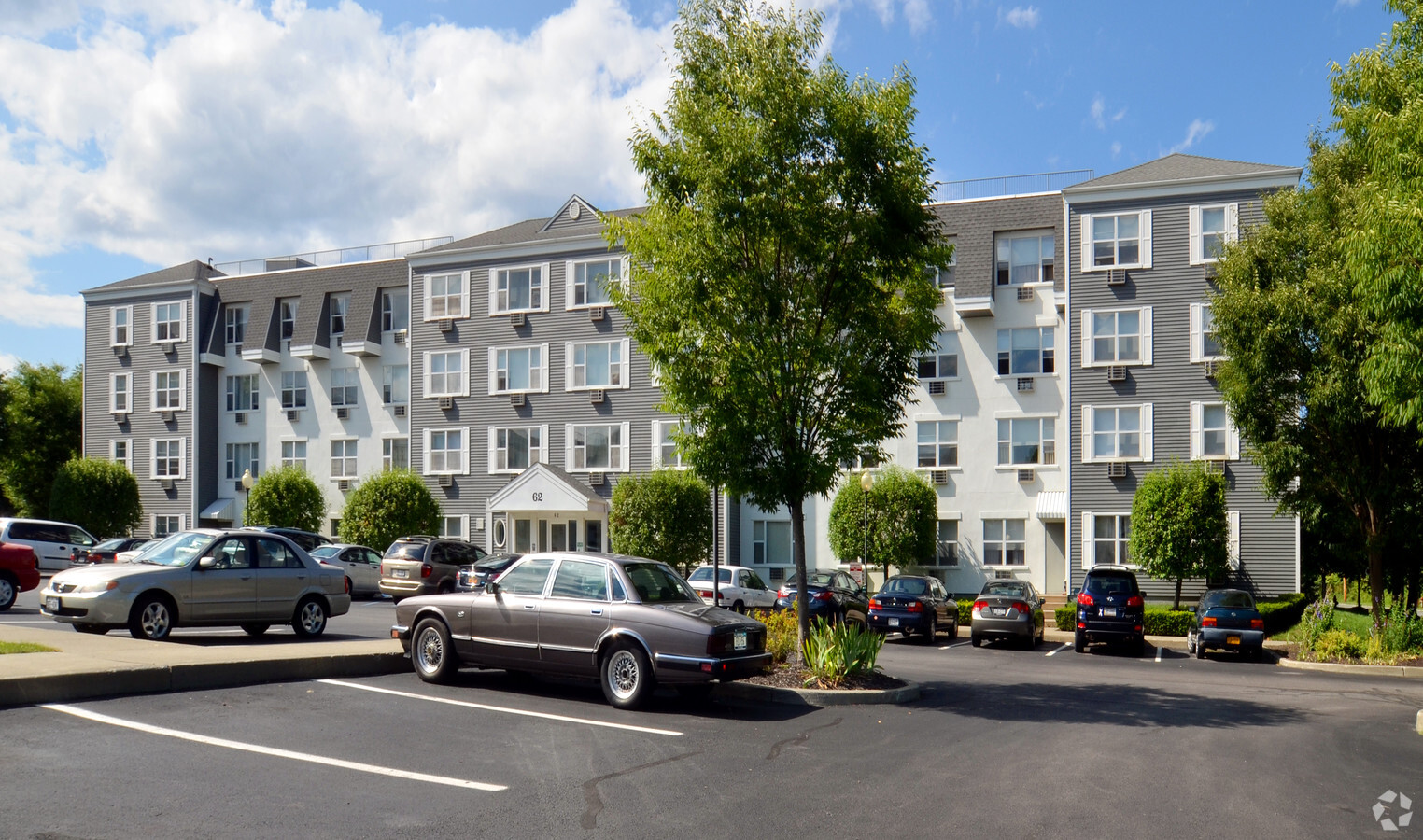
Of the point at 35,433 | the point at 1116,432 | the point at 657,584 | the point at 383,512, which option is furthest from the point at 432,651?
the point at 35,433

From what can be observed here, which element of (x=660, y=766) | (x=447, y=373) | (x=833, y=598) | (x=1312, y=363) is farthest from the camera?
(x=447, y=373)

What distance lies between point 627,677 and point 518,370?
33.8 meters

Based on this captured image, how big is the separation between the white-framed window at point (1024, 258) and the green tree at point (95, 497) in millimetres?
38952

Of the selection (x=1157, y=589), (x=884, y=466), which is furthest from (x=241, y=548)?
(x=1157, y=589)

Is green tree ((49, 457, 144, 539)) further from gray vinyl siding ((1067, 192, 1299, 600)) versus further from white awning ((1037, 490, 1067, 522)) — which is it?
gray vinyl siding ((1067, 192, 1299, 600))

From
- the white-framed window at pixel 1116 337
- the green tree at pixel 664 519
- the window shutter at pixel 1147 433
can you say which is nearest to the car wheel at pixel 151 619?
the green tree at pixel 664 519

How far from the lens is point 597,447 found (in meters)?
43.2

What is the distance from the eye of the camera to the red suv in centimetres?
2042

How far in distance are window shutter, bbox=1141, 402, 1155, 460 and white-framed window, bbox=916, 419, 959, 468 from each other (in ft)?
20.7

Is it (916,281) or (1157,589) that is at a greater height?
(916,281)

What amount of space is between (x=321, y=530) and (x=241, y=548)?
3326 cm

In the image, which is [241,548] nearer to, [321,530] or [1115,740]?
[1115,740]

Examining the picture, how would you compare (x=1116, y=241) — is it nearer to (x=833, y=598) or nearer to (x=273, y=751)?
(x=833, y=598)

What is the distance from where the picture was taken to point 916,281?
603 inches
